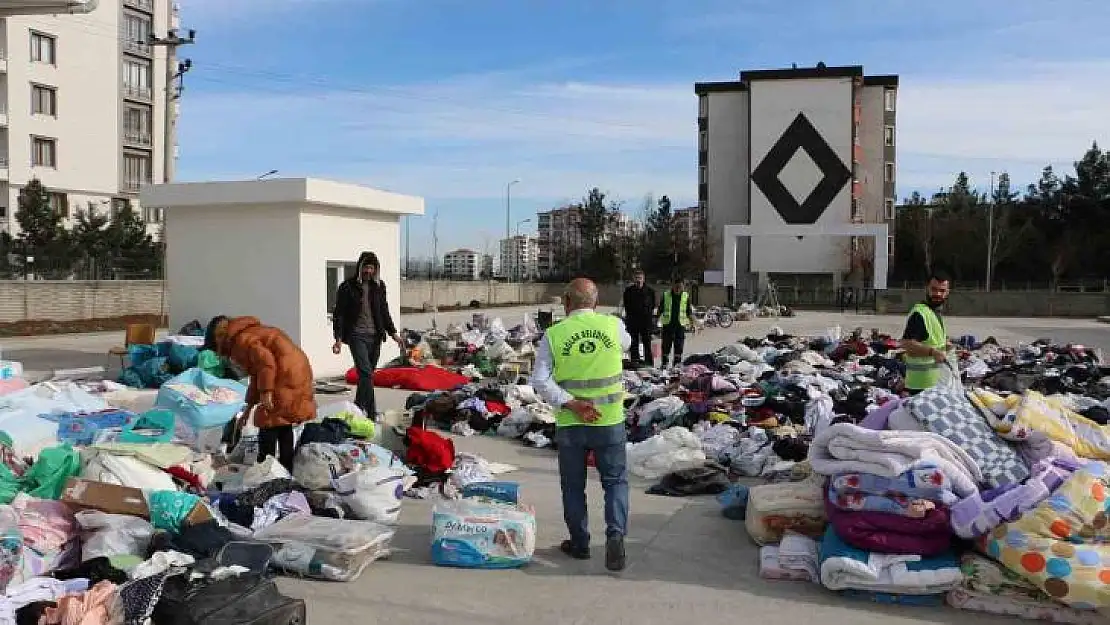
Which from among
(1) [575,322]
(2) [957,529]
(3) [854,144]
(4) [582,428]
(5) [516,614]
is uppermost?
(3) [854,144]

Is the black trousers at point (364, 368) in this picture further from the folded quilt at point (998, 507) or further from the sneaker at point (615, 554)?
the folded quilt at point (998, 507)

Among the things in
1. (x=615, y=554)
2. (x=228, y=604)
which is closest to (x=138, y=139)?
(x=615, y=554)

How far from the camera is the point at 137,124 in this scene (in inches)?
2072

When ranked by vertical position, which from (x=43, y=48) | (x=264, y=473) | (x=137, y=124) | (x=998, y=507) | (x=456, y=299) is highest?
(x=43, y=48)

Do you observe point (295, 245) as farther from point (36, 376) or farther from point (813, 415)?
point (813, 415)

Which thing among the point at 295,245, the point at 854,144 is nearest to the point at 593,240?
the point at 854,144

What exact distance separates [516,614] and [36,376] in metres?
11.9

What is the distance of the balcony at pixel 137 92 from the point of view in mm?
51463

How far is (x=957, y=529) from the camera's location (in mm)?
5023

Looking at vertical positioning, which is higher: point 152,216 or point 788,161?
point 788,161

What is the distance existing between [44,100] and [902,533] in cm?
5046

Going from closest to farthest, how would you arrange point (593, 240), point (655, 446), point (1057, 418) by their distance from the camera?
point (1057, 418), point (655, 446), point (593, 240)

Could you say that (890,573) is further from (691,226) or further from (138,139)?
(691,226)

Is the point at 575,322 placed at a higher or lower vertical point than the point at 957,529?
higher
